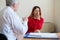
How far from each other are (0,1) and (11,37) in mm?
2657

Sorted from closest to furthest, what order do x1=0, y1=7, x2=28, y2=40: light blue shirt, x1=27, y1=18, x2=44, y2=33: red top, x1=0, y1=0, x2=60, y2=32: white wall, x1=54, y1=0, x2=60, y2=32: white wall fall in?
x1=0, y1=7, x2=28, y2=40: light blue shirt
x1=27, y1=18, x2=44, y2=33: red top
x1=54, y1=0, x2=60, y2=32: white wall
x1=0, y1=0, x2=60, y2=32: white wall

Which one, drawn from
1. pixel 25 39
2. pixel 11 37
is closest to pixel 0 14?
pixel 11 37

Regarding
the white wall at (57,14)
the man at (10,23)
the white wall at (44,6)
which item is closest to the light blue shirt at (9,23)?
the man at (10,23)

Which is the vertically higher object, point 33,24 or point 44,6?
point 44,6

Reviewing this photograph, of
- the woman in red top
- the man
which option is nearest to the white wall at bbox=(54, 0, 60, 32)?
the woman in red top

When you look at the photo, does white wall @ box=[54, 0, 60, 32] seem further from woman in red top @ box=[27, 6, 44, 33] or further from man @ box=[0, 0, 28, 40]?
man @ box=[0, 0, 28, 40]

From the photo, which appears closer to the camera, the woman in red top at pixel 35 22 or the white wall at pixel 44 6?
the woman in red top at pixel 35 22

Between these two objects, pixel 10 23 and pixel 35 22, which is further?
pixel 35 22

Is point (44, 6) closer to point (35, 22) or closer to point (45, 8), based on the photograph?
point (45, 8)

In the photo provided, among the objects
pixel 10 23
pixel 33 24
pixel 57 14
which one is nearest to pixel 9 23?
pixel 10 23

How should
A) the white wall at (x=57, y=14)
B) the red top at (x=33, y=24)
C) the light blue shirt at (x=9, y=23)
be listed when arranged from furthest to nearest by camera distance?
the white wall at (x=57, y=14) → the red top at (x=33, y=24) → the light blue shirt at (x=9, y=23)

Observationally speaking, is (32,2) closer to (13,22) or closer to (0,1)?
(0,1)

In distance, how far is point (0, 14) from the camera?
1.82 metres

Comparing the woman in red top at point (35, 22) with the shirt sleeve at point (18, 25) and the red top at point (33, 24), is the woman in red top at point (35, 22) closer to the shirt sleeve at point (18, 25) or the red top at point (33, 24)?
the red top at point (33, 24)
